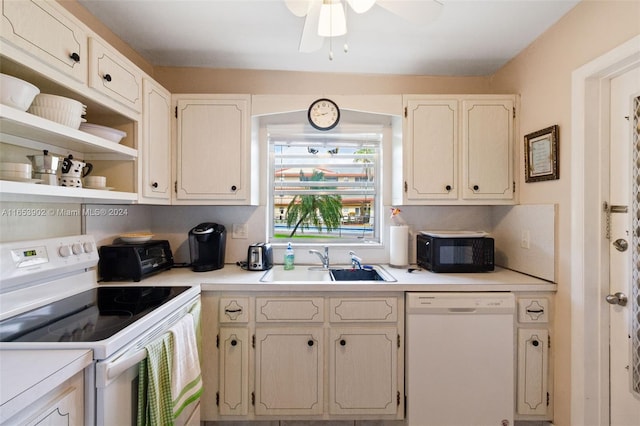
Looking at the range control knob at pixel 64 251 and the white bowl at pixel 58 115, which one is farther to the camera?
the range control knob at pixel 64 251

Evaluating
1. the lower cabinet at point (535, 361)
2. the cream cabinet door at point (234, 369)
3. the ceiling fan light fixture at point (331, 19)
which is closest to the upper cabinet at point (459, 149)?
the lower cabinet at point (535, 361)

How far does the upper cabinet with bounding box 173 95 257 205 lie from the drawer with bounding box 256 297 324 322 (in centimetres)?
76

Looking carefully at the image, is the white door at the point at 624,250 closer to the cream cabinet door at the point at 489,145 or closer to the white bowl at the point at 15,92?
the cream cabinet door at the point at 489,145

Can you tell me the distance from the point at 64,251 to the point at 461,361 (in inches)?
86.0

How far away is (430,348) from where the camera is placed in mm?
1583

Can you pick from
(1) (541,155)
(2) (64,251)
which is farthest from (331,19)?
(2) (64,251)

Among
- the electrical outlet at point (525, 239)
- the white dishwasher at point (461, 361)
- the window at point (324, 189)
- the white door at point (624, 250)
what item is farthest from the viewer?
the window at point (324, 189)

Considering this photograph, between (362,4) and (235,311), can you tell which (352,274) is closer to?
(235,311)

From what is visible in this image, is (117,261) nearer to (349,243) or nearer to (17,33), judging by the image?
(17,33)

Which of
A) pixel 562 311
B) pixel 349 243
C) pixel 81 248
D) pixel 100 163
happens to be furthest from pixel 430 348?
pixel 100 163

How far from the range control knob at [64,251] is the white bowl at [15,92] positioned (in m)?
0.71

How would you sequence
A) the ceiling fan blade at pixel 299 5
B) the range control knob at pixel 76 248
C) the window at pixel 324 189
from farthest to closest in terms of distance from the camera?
1. the window at pixel 324 189
2. the range control knob at pixel 76 248
3. the ceiling fan blade at pixel 299 5

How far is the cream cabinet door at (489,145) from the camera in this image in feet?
6.29

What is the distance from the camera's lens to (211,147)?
1912 millimetres
